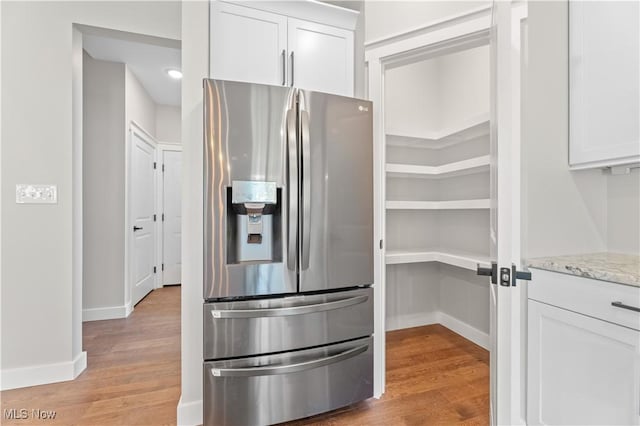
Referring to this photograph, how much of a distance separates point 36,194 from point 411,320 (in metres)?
3.32

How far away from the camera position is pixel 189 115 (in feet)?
5.53

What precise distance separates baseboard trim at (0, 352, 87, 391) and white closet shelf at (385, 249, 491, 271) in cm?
249

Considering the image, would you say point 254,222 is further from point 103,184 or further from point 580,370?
point 103,184

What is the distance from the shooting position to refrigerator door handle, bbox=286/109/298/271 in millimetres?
1553

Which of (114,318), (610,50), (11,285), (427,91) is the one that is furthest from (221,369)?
(427,91)

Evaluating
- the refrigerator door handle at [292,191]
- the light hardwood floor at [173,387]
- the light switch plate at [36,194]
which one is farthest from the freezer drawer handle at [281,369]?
the light switch plate at [36,194]

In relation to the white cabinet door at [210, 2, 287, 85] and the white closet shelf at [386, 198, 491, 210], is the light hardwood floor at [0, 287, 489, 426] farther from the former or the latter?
the white cabinet door at [210, 2, 287, 85]

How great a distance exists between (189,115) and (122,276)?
101 inches

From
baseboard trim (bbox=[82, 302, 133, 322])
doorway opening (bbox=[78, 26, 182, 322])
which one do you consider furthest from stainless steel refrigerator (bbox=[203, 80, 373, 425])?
baseboard trim (bbox=[82, 302, 133, 322])

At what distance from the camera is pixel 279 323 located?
1526mm

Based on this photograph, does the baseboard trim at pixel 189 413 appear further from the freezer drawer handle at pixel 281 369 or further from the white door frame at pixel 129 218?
the white door frame at pixel 129 218

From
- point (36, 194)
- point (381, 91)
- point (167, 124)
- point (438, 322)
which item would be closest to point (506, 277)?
point (381, 91)

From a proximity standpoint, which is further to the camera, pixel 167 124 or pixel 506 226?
pixel 167 124

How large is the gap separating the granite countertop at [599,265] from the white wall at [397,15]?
1.57 m
